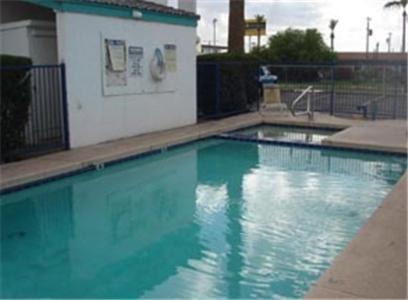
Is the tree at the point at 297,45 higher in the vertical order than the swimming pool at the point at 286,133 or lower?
higher

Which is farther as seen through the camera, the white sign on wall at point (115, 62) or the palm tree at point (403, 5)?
the palm tree at point (403, 5)

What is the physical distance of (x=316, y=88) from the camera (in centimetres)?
2023

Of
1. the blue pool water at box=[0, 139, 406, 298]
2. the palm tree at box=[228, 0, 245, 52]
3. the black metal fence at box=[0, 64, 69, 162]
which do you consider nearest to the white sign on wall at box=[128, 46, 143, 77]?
the black metal fence at box=[0, 64, 69, 162]

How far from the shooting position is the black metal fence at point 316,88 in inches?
619

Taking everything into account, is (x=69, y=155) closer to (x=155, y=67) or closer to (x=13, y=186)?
(x=13, y=186)

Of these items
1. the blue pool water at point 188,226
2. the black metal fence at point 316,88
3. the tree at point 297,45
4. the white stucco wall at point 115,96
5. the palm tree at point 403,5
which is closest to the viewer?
the blue pool water at point 188,226

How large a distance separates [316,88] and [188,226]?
14715mm

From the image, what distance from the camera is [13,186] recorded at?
8.07 metres

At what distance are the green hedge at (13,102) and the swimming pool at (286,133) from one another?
5.76 m

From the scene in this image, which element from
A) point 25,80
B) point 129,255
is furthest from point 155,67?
point 129,255

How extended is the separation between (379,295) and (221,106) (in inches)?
488

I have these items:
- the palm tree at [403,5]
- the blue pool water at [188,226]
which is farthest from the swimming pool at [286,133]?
the palm tree at [403,5]

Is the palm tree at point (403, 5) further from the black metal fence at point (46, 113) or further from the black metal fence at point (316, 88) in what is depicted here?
the black metal fence at point (46, 113)

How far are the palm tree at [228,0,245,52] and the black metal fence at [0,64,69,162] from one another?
9.53m
